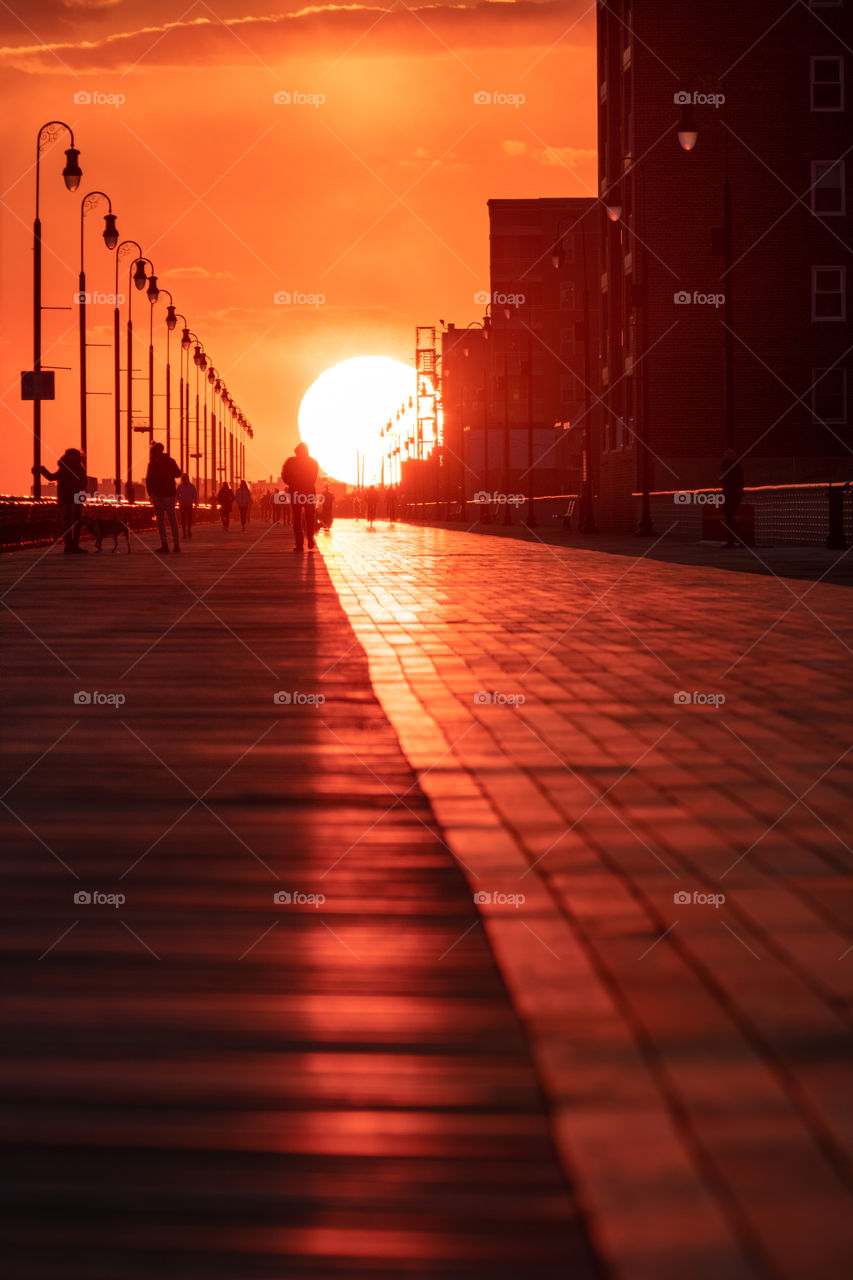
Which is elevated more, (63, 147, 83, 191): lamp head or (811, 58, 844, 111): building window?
(811, 58, 844, 111): building window

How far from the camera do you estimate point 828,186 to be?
62.3m

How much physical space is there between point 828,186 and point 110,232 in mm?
26531

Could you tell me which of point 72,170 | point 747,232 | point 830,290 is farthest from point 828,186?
point 72,170

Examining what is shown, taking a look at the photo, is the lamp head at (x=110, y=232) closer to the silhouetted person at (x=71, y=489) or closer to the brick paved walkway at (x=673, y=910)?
the silhouetted person at (x=71, y=489)

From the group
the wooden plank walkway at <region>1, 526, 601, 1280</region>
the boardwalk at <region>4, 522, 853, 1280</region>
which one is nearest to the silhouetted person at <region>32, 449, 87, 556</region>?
the boardwalk at <region>4, 522, 853, 1280</region>

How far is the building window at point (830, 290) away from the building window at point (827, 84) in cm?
531

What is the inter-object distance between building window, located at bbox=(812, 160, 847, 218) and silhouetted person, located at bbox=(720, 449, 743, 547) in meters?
30.9

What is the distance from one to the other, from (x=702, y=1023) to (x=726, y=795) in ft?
9.59

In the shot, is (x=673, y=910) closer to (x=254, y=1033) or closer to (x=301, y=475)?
(x=254, y=1033)

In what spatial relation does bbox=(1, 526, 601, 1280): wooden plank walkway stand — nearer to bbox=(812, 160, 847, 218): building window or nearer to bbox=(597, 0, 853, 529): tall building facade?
bbox=(597, 0, 853, 529): tall building facade

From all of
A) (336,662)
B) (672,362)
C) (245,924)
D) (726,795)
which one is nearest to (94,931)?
(245,924)

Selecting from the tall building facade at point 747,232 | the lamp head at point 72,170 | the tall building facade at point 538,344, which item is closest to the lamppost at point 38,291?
the lamp head at point 72,170

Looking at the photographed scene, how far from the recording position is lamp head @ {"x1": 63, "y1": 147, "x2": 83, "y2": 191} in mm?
Answer: 40438

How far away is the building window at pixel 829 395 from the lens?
61.5 metres
